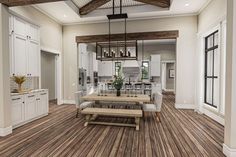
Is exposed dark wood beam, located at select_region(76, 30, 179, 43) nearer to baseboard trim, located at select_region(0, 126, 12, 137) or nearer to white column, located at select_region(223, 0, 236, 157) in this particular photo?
white column, located at select_region(223, 0, 236, 157)

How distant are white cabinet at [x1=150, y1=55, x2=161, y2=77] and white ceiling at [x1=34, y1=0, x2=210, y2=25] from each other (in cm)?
463

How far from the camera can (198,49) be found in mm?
5848

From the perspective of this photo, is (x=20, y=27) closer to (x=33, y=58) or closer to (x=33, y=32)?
(x=33, y=32)

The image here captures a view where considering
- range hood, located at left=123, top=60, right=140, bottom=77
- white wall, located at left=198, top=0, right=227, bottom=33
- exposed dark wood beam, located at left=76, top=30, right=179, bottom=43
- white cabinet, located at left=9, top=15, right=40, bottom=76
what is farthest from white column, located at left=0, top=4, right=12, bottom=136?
range hood, located at left=123, top=60, right=140, bottom=77

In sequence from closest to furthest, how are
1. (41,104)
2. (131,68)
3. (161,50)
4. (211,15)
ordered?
(211,15) → (41,104) → (131,68) → (161,50)

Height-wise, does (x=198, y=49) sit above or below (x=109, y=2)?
below

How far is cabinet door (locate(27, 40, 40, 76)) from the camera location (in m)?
4.85

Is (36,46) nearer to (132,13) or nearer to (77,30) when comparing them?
(77,30)

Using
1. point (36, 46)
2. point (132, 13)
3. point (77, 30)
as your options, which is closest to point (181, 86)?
point (132, 13)

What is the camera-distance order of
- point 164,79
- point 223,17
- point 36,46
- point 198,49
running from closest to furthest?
point 223,17 → point 36,46 → point 198,49 → point 164,79

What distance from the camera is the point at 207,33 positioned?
5227 millimetres

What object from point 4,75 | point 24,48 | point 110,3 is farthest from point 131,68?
point 4,75

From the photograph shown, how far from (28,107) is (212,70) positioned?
5975mm

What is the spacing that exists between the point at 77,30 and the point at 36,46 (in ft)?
7.91
